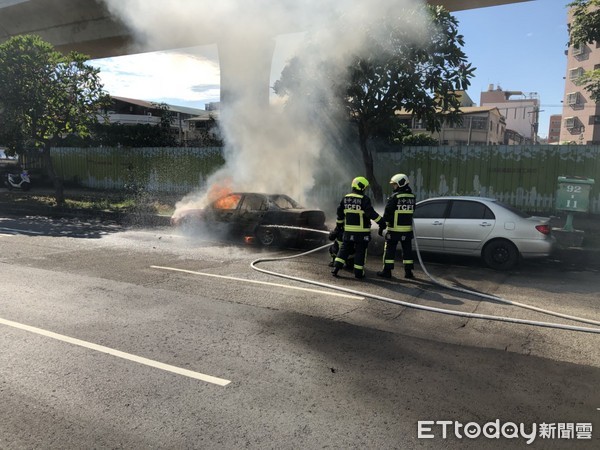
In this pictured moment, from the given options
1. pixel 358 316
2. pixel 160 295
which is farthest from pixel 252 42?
pixel 358 316

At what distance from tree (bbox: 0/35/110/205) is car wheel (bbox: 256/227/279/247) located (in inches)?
410

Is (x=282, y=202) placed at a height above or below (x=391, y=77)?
below

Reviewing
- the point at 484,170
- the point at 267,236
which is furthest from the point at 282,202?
the point at 484,170

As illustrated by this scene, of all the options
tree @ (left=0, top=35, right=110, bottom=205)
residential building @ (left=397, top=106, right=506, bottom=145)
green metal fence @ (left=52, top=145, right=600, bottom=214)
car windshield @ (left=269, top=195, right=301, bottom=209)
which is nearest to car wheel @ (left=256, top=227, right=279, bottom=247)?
car windshield @ (left=269, top=195, right=301, bottom=209)

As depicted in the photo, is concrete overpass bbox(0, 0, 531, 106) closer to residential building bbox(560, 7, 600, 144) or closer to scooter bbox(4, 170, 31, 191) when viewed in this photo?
scooter bbox(4, 170, 31, 191)

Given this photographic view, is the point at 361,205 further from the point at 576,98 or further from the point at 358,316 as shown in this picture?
the point at 576,98

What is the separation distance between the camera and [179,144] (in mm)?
22250

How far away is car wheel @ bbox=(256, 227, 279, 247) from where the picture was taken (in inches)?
374

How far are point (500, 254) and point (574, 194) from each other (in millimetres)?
2961

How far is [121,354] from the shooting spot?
387 cm

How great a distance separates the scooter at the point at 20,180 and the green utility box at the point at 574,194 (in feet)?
72.6

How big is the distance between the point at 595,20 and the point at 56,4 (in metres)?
19.3

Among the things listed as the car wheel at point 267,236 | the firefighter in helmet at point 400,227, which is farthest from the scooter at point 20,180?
the firefighter in helmet at point 400,227

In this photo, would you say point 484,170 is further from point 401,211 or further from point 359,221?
point 359,221
